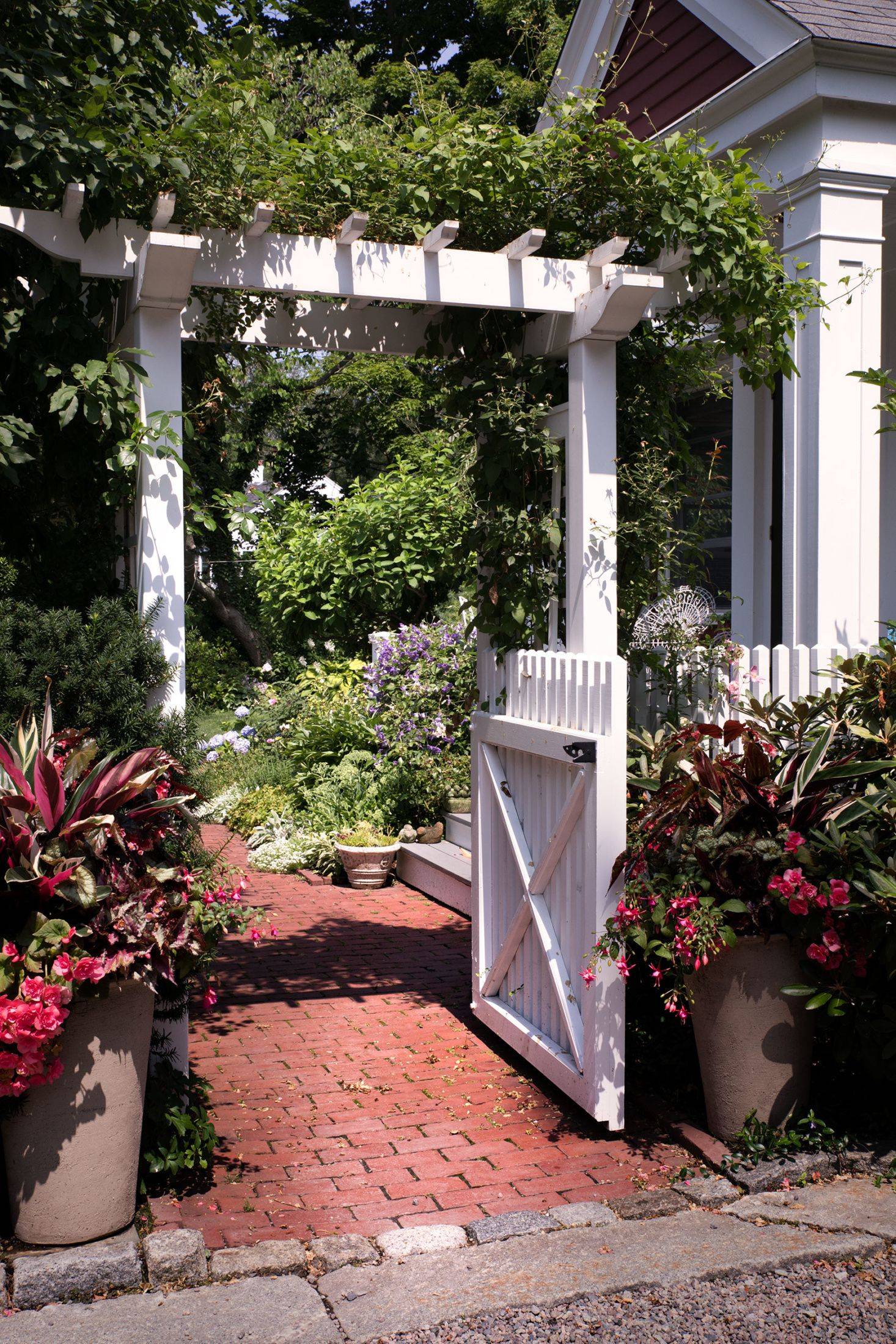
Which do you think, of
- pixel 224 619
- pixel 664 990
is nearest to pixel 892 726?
pixel 664 990

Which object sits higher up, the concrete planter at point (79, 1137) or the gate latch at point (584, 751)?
the gate latch at point (584, 751)

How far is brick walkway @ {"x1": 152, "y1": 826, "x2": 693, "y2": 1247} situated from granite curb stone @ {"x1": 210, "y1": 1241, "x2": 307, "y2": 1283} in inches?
3.9

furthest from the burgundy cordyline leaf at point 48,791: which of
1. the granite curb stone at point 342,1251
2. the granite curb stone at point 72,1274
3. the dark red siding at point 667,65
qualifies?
the dark red siding at point 667,65

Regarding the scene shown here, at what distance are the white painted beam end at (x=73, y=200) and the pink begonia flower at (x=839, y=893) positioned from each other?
10.5 feet

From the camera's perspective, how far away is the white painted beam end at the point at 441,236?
404 cm

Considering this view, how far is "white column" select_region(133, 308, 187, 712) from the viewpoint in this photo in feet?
13.1

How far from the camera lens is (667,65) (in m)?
7.24

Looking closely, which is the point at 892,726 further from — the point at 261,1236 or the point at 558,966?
the point at 261,1236

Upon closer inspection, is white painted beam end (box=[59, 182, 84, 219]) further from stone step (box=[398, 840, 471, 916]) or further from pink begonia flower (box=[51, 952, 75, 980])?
stone step (box=[398, 840, 471, 916])

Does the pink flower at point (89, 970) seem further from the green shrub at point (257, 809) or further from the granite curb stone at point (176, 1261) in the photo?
the green shrub at point (257, 809)

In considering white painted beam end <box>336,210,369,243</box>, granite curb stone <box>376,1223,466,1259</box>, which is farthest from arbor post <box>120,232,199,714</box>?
granite curb stone <box>376,1223,466,1259</box>

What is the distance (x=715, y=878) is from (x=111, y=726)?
203 cm

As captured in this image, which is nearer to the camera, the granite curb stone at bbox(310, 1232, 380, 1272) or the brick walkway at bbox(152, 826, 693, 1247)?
the granite curb stone at bbox(310, 1232, 380, 1272)

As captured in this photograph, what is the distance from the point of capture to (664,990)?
421 centimetres
